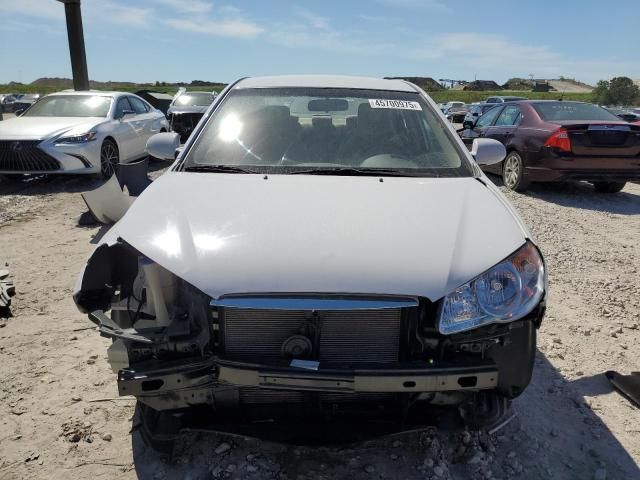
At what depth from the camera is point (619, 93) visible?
4456cm

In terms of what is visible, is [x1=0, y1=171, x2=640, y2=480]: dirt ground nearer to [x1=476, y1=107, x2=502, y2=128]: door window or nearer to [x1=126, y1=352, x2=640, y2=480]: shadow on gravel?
[x1=126, y1=352, x2=640, y2=480]: shadow on gravel

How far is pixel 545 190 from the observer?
8.34m

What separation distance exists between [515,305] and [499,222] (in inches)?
17.7

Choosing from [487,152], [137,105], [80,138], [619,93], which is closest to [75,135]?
[80,138]

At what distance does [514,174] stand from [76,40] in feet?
38.6

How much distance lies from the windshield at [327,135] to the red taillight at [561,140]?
190 inches

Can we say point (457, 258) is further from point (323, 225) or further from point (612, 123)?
point (612, 123)

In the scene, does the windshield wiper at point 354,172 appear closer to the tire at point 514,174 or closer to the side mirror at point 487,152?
the side mirror at point 487,152

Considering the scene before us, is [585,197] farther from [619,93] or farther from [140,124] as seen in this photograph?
[619,93]

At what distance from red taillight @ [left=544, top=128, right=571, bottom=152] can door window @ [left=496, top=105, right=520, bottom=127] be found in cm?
118

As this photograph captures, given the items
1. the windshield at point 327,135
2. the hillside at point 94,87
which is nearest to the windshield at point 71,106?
the windshield at point 327,135

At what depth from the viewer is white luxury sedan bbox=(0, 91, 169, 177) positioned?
7699 millimetres

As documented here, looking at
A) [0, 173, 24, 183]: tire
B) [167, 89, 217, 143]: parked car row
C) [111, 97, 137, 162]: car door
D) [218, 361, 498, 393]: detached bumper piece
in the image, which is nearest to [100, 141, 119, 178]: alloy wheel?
[111, 97, 137, 162]: car door

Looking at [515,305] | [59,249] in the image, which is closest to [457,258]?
[515,305]
